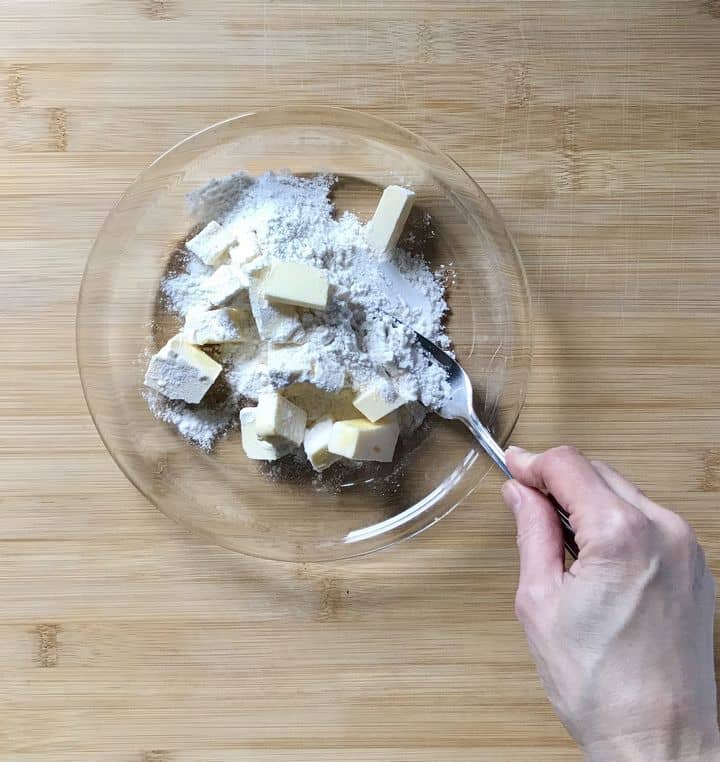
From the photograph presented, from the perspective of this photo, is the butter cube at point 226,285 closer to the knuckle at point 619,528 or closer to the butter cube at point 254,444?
the butter cube at point 254,444

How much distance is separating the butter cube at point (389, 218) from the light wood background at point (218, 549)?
0.15 meters

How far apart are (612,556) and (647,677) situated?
16cm

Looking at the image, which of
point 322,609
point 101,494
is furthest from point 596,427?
point 101,494

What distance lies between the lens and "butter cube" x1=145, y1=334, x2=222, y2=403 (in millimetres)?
1057

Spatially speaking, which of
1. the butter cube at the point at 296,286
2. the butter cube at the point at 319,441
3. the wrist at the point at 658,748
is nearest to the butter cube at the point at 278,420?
the butter cube at the point at 319,441

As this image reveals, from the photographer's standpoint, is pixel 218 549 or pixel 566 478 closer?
pixel 566 478

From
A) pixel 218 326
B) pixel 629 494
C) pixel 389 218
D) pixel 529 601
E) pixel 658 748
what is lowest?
pixel 658 748

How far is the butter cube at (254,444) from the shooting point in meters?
1.08

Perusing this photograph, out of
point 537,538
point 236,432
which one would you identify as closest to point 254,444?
point 236,432

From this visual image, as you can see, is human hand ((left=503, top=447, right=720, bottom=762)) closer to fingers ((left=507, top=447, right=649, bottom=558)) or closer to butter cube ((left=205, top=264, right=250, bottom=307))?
fingers ((left=507, top=447, right=649, bottom=558))

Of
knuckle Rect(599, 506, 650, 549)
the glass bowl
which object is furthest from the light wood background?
knuckle Rect(599, 506, 650, 549)

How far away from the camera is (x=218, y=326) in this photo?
3.46 feet

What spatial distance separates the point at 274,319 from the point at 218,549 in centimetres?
38

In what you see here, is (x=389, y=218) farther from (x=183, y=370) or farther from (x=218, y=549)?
(x=218, y=549)
